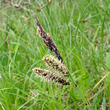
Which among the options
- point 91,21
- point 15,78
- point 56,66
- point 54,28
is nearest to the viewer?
point 56,66

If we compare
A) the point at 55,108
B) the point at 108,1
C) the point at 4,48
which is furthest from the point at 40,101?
the point at 108,1

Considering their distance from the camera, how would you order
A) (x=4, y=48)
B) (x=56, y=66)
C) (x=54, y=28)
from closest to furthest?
1. (x=56, y=66)
2. (x=54, y=28)
3. (x=4, y=48)

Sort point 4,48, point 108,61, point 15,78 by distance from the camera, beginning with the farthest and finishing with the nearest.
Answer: point 4,48 → point 15,78 → point 108,61

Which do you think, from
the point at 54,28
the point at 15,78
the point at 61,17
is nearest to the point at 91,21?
the point at 61,17

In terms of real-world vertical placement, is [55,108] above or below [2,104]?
below

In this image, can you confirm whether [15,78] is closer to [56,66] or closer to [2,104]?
[2,104]

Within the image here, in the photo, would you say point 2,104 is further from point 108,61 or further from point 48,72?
point 108,61

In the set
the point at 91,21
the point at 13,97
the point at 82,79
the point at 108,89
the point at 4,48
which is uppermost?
the point at 4,48

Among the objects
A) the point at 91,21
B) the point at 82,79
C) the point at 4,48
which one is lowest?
the point at 82,79

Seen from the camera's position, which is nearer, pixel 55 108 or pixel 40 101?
pixel 55 108
